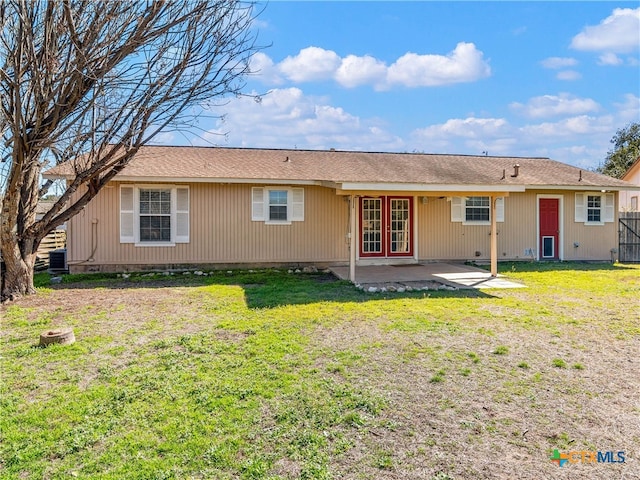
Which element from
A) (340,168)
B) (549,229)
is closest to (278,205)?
(340,168)

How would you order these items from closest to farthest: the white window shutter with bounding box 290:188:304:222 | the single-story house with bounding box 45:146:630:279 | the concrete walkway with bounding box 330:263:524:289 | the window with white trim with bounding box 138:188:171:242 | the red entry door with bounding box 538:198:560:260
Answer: the concrete walkway with bounding box 330:263:524:289 < the single-story house with bounding box 45:146:630:279 < the window with white trim with bounding box 138:188:171:242 < the white window shutter with bounding box 290:188:304:222 < the red entry door with bounding box 538:198:560:260

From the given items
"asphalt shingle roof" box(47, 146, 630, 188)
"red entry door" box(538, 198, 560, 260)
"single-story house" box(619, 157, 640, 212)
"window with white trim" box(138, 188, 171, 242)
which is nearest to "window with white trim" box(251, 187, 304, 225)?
"asphalt shingle roof" box(47, 146, 630, 188)

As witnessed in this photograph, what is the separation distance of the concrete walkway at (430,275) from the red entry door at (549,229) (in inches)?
117

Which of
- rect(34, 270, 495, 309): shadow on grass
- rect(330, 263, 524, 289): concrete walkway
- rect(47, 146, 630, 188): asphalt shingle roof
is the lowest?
rect(34, 270, 495, 309): shadow on grass

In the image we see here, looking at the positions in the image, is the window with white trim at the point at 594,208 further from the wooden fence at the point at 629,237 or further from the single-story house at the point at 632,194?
the single-story house at the point at 632,194

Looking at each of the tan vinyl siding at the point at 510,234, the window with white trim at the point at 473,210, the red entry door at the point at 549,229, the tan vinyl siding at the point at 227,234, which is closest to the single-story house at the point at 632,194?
the tan vinyl siding at the point at 510,234

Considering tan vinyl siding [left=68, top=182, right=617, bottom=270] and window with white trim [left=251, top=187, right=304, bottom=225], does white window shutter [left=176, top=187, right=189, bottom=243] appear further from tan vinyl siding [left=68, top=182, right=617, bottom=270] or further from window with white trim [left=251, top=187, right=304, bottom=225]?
window with white trim [left=251, top=187, right=304, bottom=225]

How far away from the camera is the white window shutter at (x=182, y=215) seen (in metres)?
10.5

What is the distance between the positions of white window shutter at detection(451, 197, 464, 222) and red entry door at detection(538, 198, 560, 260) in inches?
99.9

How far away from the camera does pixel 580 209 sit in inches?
497

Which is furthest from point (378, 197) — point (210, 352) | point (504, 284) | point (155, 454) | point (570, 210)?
point (155, 454)

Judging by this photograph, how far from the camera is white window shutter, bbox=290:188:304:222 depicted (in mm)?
11031

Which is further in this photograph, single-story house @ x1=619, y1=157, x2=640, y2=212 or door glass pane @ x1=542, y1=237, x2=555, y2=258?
single-story house @ x1=619, y1=157, x2=640, y2=212

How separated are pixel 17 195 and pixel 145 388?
4.99m
